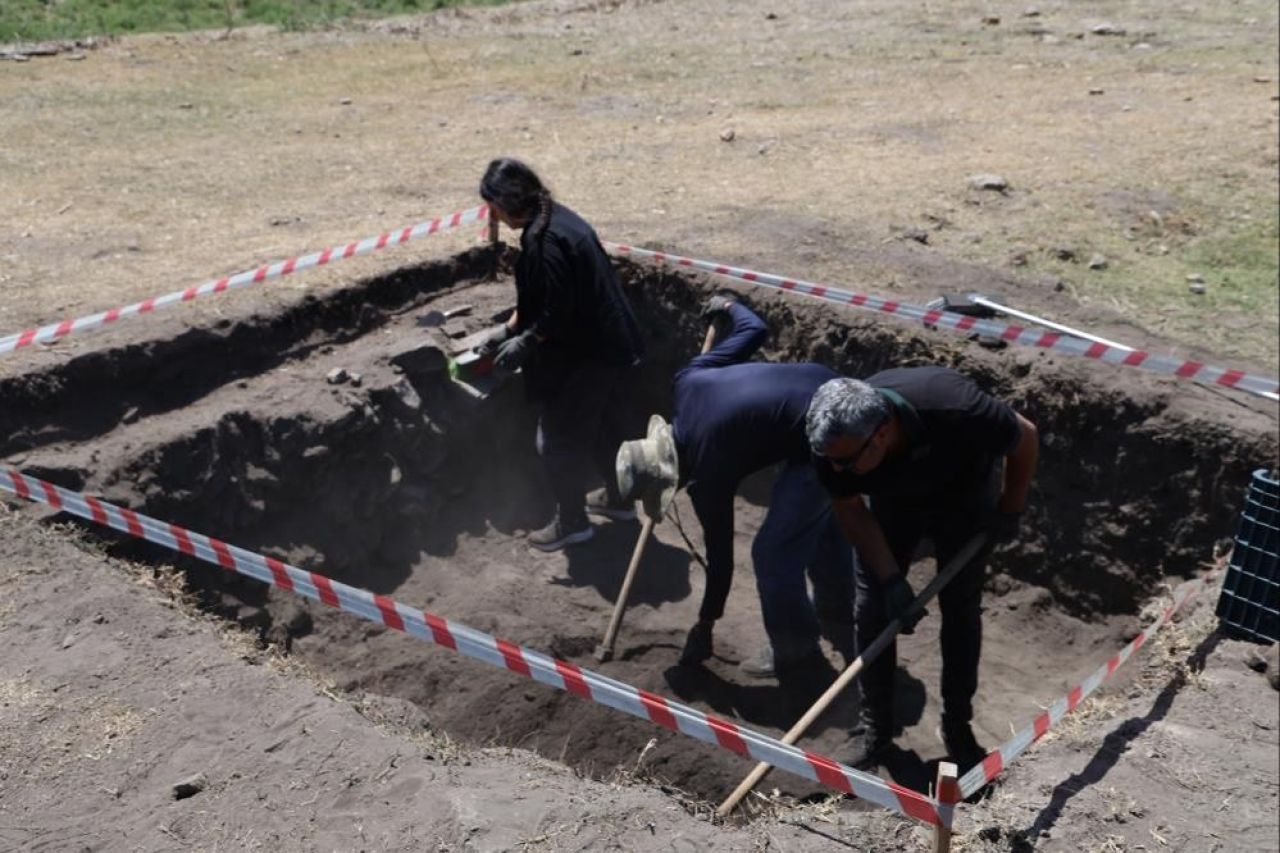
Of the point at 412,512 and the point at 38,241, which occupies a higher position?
the point at 38,241

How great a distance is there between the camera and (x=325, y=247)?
9094 mm

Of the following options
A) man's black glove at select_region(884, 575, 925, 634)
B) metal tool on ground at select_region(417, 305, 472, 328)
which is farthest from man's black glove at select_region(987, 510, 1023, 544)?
metal tool on ground at select_region(417, 305, 472, 328)

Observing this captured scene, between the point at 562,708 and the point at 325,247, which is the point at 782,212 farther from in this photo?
the point at 562,708

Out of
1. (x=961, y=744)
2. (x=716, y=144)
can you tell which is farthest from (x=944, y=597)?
(x=716, y=144)

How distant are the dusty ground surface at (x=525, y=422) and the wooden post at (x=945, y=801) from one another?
1.21 ft

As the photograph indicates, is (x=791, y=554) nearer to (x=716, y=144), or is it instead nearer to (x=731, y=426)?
(x=731, y=426)

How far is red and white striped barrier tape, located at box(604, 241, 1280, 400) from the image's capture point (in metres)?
7.24

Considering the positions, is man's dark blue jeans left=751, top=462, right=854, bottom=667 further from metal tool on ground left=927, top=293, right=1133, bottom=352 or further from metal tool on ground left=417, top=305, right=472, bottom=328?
metal tool on ground left=417, top=305, right=472, bottom=328

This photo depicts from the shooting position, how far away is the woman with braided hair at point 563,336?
6.76 m

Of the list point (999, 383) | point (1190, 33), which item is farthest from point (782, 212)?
point (1190, 33)

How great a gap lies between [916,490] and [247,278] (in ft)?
16.0

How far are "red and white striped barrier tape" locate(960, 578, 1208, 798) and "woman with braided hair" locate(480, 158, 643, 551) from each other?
3.11 meters

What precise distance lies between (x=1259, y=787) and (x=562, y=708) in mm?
3258

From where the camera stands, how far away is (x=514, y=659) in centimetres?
477
